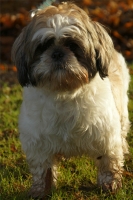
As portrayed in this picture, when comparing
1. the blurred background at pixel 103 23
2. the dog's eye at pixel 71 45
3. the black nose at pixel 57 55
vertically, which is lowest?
the blurred background at pixel 103 23

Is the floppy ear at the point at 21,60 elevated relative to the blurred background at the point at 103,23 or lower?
elevated

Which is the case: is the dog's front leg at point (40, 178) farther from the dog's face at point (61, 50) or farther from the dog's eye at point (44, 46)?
the dog's eye at point (44, 46)

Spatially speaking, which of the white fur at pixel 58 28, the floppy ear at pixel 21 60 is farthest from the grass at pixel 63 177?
the white fur at pixel 58 28

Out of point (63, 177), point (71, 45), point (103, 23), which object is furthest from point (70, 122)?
point (103, 23)

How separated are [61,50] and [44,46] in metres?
0.16

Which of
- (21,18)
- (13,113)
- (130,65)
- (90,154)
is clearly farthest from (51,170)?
(21,18)

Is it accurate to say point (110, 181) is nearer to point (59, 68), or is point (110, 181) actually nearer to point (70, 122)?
point (70, 122)

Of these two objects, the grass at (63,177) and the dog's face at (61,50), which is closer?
the dog's face at (61,50)

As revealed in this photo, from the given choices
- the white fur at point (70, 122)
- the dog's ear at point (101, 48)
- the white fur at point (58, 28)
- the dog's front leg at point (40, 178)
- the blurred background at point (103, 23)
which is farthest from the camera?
the blurred background at point (103, 23)

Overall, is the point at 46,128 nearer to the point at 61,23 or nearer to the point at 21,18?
the point at 61,23

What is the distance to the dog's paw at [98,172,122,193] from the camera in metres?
4.75

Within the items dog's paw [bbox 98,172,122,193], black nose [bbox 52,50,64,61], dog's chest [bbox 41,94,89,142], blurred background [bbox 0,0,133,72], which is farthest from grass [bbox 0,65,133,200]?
blurred background [bbox 0,0,133,72]

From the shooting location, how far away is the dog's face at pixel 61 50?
3973mm

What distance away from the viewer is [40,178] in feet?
15.7
